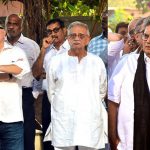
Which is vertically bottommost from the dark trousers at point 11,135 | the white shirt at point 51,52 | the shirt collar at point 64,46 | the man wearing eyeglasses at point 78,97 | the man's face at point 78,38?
the dark trousers at point 11,135

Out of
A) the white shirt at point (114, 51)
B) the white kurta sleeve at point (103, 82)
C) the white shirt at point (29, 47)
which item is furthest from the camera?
the white shirt at point (29, 47)

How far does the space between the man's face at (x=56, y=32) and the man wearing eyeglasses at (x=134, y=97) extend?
1.03m

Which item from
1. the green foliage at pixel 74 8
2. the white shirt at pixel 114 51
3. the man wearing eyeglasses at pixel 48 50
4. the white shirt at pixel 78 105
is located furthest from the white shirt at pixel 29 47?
the white shirt at pixel 114 51

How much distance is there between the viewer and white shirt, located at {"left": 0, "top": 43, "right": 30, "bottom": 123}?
445 cm

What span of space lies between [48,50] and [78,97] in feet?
2.64

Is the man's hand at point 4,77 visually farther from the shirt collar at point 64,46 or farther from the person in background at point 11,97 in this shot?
the shirt collar at point 64,46

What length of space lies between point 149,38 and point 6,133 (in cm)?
150

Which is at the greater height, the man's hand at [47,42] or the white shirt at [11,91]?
the man's hand at [47,42]

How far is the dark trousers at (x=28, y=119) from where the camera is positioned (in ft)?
16.2

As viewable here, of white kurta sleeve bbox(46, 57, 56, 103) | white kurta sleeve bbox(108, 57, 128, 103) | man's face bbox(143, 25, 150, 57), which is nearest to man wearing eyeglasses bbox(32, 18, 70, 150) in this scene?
white kurta sleeve bbox(46, 57, 56, 103)

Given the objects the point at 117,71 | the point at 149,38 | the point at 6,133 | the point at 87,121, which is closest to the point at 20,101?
the point at 6,133

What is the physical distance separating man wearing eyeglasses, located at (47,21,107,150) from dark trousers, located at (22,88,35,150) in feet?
1.49

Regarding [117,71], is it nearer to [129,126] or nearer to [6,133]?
[129,126]

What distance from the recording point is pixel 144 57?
414cm
